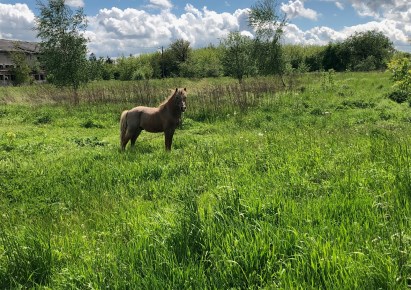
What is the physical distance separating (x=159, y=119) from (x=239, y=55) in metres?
29.0

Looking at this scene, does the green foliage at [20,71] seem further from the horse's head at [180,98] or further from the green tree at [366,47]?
the green tree at [366,47]

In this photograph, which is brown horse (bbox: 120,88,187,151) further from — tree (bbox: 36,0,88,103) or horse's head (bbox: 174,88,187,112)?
tree (bbox: 36,0,88,103)

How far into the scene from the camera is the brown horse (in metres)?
9.81

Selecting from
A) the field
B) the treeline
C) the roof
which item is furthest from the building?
the field

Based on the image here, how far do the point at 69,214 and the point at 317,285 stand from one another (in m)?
3.94

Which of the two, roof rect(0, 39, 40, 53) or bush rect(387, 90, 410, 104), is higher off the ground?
roof rect(0, 39, 40, 53)

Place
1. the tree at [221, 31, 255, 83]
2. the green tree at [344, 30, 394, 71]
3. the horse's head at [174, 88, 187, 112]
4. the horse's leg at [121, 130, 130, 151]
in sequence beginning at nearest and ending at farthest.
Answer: the horse's head at [174, 88, 187, 112] < the horse's leg at [121, 130, 130, 151] < the tree at [221, 31, 255, 83] < the green tree at [344, 30, 394, 71]

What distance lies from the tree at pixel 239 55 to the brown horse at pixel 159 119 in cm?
2840

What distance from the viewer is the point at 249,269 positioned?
271 cm

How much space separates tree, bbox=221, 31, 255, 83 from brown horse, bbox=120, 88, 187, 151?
93.2 feet

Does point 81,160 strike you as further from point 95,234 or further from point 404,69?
point 404,69

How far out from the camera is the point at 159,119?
1022 cm

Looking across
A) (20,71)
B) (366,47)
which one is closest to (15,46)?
(20,71)

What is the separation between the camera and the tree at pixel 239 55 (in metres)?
37.2
